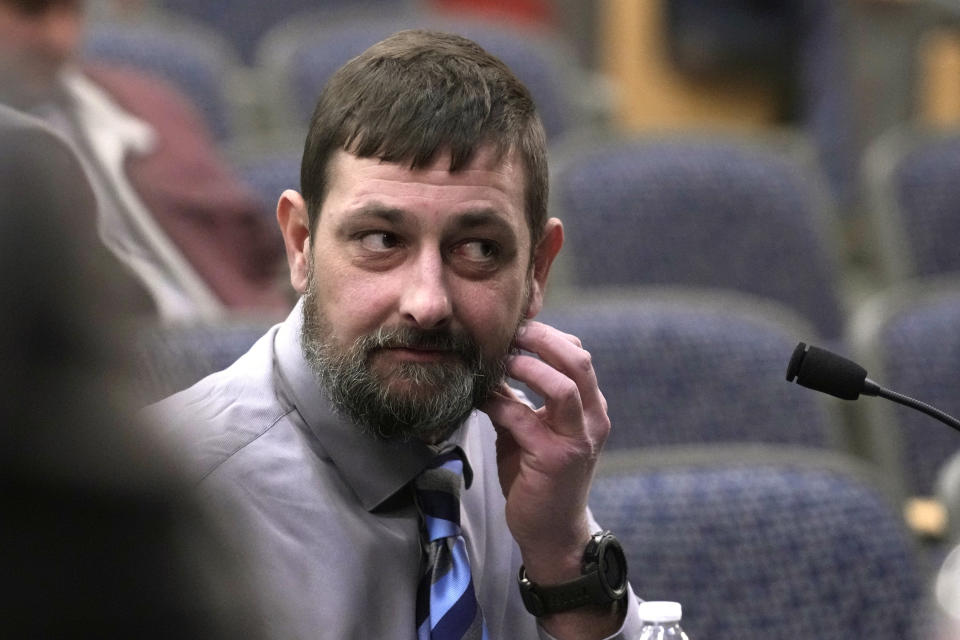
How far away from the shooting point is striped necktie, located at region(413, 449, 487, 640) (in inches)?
44.9

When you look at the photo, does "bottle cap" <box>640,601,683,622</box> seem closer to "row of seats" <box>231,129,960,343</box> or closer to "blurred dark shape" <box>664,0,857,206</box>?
"row of seats" <box>231,129,960,343</box>

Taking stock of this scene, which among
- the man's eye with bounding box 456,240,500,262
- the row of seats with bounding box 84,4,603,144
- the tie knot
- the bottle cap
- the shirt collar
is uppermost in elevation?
the man's eye with bounding box 456,240,500,262

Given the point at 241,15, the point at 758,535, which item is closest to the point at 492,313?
the point at 758,535

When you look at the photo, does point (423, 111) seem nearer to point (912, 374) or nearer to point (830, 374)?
point (830, 374)

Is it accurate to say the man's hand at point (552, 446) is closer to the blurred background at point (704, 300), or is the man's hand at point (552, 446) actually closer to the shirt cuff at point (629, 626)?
the shirt cuff at point (629, 626)

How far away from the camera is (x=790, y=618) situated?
5.32 ft

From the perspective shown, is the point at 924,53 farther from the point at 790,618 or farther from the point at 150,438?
the point at 150,438

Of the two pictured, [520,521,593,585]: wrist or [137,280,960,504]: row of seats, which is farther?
[137,280,960,504]: row of seats

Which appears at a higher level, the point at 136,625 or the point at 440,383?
the point at 136,625

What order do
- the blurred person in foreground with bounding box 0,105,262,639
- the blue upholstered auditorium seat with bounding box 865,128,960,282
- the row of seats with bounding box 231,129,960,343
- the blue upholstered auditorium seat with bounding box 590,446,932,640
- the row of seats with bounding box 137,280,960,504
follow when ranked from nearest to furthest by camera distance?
the blurred person in foreground with bounding box 0,105,262,639, the blue upholstered auditorium seat with bounding box 590,446,932,640, the row of seats with bounding box 137,280,960,504, the row of seats with bounding box 231,129,960,343, the blue upholstered auditorium seat with bounding box 865,128,960,282

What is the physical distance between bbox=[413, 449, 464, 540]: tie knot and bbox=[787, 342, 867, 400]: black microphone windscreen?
283mm

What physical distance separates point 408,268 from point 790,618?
0.73 meters

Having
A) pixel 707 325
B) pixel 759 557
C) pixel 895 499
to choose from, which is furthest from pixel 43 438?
pixel 707 325

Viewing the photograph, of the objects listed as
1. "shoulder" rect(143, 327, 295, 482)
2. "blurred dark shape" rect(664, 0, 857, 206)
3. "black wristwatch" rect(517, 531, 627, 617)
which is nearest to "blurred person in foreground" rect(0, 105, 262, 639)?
"shoulder" rect(143, 327, 295, 482)
